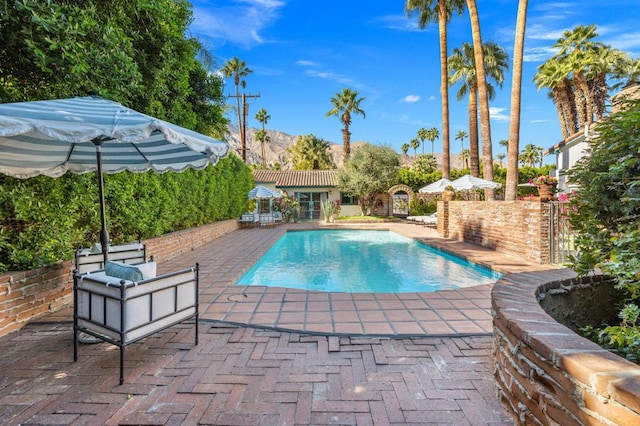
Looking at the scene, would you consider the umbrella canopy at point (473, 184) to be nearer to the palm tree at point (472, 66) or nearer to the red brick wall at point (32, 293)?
the palm tree at point (472, 66)

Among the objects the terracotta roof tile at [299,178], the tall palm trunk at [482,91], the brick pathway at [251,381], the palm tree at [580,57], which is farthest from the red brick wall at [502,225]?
the palm tree at [580,57]

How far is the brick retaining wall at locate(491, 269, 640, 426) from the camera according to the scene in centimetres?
128

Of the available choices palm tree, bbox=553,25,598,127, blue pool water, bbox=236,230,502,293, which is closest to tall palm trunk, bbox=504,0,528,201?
blue pool water, bbox=236,230,502,293

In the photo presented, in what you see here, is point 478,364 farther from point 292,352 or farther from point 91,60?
point 91,60

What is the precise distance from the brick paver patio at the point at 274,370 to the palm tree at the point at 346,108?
25.0 m

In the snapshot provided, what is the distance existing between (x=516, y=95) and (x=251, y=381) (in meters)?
11.8

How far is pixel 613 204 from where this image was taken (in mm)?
2029

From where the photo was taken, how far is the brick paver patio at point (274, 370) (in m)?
2.13

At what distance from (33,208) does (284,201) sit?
1757 cm

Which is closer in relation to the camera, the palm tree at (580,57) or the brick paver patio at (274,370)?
the brick paver patio at (274,370)

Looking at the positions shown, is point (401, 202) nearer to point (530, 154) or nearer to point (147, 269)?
point (147, 269)

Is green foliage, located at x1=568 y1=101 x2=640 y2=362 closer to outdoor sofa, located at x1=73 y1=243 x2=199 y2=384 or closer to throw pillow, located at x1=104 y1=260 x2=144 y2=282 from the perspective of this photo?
outdoor sofa, located at x1=73 y1=243 x2=199 y2=384

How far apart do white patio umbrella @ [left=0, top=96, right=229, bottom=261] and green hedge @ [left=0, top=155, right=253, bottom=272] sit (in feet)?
Result: 1.11

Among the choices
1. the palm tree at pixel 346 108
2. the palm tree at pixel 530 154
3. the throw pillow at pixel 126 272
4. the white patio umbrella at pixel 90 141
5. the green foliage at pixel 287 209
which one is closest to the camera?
the white patio umbrella at pixel 90 141
